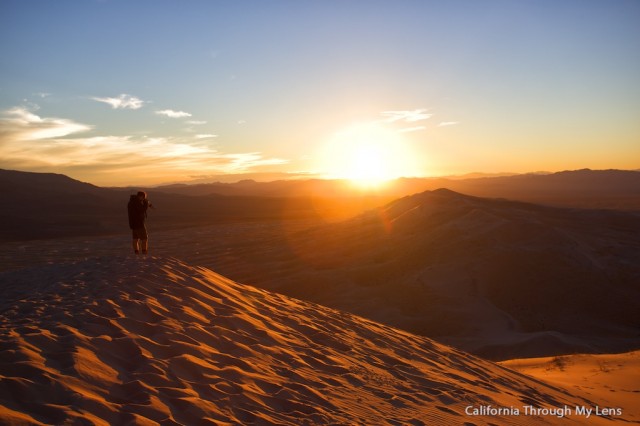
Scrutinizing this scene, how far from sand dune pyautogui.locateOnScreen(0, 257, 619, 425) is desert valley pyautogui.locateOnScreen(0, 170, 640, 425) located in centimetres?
2

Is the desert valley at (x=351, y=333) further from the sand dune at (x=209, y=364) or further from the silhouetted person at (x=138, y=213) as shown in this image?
the silhouetted person at (x=138, y=213)

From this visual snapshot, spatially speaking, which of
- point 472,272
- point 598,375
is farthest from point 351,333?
point 472,272

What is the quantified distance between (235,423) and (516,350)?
869 centimetres

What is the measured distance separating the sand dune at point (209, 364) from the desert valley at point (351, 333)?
2 centimetres

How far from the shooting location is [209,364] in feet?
16.4

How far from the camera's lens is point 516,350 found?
35.5 ft

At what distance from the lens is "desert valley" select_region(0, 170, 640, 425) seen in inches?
A: 167

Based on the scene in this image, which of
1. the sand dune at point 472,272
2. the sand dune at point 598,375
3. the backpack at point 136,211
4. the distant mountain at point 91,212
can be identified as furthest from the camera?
the distant mountain at point 91,212

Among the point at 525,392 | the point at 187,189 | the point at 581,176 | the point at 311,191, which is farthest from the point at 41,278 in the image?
the point at 311,191

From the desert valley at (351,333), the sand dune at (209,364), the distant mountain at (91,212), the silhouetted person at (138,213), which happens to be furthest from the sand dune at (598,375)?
the distant mountain at (91,212)

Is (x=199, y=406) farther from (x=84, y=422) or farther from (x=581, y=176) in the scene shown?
(x=581, y=176)

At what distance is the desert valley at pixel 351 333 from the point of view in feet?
14.0

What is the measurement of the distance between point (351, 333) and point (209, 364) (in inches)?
128

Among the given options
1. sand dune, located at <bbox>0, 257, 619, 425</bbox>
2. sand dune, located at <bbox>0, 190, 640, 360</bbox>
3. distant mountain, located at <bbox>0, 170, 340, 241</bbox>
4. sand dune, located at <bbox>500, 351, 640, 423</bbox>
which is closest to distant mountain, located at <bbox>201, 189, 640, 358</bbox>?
sand dune, located at <bbox>0, 190, 640, 360</bbox>
